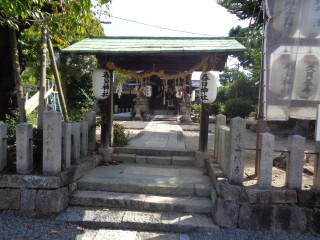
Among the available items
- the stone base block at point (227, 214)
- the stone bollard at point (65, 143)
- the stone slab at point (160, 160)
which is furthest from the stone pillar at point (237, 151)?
the stone bollard at point (65, 143)

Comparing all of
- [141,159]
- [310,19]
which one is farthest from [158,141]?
[310,19]

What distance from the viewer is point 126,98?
937 inches

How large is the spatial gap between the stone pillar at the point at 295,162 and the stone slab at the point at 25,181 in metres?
3.94

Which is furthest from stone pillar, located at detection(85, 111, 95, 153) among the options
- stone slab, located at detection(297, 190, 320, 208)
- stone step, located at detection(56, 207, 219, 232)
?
stone slab, located at detection(297, 190, 320, 208)

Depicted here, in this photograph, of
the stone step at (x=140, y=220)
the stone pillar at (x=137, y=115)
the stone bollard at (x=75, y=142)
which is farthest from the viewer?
the stone pillar at (x=137, y=115)

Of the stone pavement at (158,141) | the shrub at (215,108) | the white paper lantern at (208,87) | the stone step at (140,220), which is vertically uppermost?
the white paper lantern at (208,87)

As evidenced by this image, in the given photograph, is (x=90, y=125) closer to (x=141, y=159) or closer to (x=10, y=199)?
(x=141, y=159)

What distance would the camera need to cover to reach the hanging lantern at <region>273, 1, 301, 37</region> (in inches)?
151

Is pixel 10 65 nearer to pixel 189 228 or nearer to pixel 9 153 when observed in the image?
pixel 9 153

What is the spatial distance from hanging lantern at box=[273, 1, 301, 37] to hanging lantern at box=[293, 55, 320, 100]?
1.98 feet

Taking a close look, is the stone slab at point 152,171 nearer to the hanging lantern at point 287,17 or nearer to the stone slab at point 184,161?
the stone slab at point 184,161

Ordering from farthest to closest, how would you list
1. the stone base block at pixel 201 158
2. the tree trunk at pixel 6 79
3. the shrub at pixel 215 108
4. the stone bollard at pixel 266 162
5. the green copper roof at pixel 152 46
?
the shrub at pixel 215 108
the tree trunk at pixel 6 79
the stone base block at pixel 201 158
the green copper roof at pixel 152 46
the stone bollard at pixel 266 162

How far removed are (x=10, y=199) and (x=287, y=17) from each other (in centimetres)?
611

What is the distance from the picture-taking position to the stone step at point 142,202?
350cm
